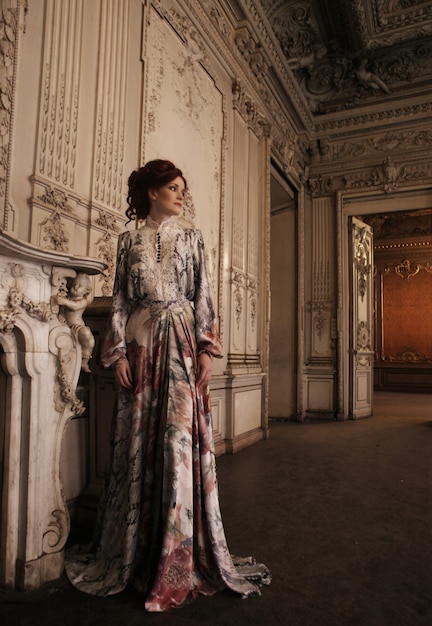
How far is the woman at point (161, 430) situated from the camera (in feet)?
5.40

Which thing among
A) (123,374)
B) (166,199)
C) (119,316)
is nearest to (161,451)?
(123,374)

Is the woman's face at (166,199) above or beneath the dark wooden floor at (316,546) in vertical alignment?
above

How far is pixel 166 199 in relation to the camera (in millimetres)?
1820

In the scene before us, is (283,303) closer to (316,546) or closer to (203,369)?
(316,546)

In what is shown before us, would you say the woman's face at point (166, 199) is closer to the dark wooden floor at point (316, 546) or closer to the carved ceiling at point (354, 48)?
the dark wooden floor at point (316, 546)

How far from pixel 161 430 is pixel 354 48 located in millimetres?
6264

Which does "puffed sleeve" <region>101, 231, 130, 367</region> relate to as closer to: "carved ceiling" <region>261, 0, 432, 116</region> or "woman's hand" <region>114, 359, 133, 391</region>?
"woman's hand" <region>114, 359, 133, 391</region>

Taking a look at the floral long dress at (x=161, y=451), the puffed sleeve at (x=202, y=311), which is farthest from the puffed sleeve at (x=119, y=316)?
the puffed sleeve at (x=202, y=311)

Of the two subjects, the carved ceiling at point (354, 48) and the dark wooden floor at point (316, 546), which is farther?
the carved ceiling at point (354, 48)

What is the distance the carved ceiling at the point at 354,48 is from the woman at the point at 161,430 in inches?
185

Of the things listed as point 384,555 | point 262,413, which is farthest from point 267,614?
point 262,413

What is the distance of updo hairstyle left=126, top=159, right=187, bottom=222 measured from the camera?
181 cm

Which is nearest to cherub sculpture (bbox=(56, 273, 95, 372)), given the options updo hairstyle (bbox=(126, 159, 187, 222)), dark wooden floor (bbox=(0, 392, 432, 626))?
updo hairstyle (bbox=(126, 159, 187, 222))

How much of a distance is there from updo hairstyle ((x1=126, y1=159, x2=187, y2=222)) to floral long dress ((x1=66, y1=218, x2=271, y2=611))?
0.10 metres
